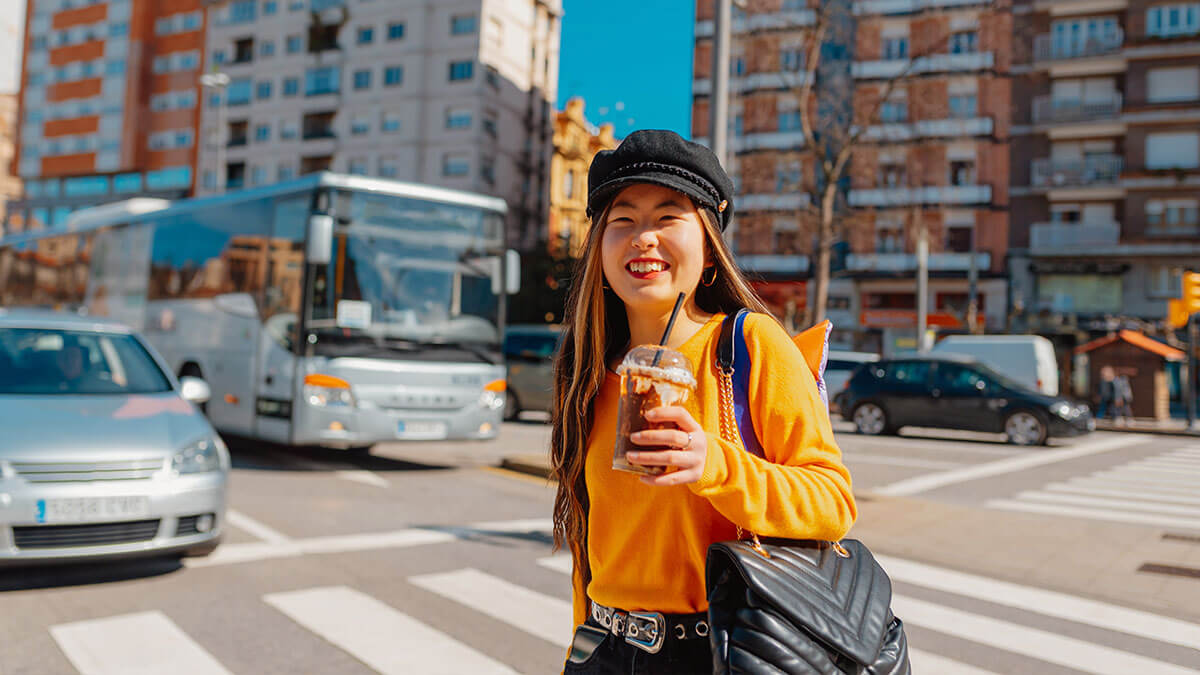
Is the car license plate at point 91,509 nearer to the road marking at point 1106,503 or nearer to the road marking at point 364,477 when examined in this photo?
the road marking at point 364,477

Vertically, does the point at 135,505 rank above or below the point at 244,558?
above

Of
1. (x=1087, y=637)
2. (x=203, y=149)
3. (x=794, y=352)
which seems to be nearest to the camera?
(x=794, y=352)

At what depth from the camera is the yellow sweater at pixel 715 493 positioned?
1.47m

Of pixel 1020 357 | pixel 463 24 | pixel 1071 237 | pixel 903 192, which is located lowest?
pixel 1020 357

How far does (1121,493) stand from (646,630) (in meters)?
11.0

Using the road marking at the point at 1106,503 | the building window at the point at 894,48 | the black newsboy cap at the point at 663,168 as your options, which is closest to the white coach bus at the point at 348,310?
the road marking at the point at 1106,503

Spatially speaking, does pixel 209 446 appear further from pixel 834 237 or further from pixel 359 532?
pixel 834 237

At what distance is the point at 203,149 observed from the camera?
2197 inches

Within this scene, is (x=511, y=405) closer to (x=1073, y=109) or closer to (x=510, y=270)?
(x=510, y=270)

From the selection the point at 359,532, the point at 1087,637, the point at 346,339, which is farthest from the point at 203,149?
the point at 1087,637

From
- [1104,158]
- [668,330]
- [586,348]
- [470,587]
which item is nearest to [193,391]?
[470,587]

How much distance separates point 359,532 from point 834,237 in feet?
44.2

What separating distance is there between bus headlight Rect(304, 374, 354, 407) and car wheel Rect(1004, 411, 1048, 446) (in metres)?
12.4

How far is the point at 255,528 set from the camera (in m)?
7.26
